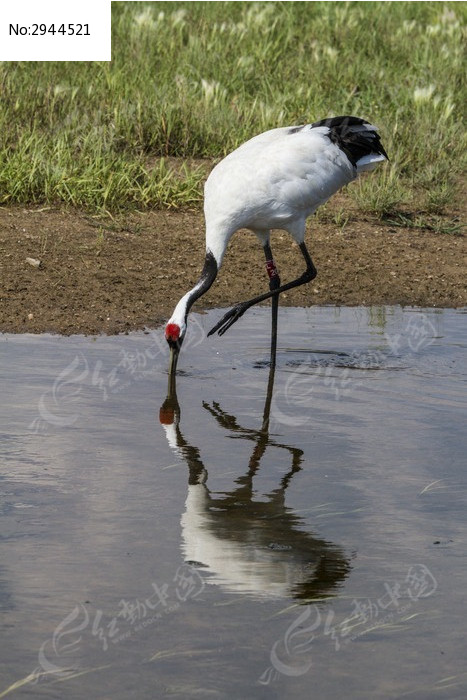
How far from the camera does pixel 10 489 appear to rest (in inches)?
165

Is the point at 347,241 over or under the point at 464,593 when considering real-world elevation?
under

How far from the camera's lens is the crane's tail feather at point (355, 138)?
7.01 m

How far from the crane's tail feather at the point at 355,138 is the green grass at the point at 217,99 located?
2.07 meters

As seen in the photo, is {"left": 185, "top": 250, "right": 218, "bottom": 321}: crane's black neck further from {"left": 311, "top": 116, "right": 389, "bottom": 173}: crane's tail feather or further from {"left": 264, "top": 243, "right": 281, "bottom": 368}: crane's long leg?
{"left": 311, "top": 116, "right": 389, "bottom": 173}: crane's tail feather

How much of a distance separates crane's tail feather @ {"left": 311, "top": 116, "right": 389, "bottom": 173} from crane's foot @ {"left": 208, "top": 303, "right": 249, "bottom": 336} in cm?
115

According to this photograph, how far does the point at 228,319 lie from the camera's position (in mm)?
6484

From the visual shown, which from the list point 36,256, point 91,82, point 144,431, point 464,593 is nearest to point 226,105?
point 91,82

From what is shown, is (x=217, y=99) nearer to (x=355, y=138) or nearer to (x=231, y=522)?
(x=355, y=138)

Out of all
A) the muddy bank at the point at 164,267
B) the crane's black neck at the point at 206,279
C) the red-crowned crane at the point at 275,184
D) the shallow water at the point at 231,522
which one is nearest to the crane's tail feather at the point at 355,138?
the red-crowned crane at the point at 275,184

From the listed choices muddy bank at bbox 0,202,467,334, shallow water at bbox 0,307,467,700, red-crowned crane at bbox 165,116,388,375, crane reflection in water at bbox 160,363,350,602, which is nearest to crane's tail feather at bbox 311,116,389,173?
red-crowned crane at bbox 165,116,388,375

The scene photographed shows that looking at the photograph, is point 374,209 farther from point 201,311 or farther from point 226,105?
point 201,311

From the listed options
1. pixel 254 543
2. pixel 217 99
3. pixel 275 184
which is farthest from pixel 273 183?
pixel 217 99

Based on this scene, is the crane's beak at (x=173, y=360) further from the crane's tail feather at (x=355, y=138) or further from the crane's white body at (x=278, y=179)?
the crane's tail feather at (x=355, y=138)

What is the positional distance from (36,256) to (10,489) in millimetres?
3806
